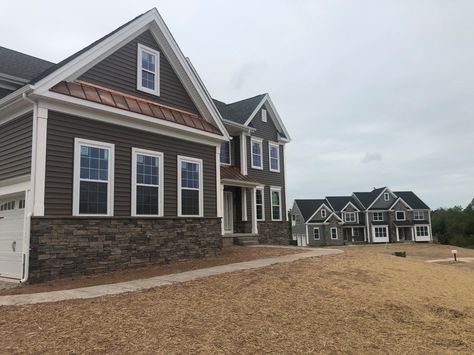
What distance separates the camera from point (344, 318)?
6.72 m

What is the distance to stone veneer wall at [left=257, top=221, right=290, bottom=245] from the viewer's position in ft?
75.2

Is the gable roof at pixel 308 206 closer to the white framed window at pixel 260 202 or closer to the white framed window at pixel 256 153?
the white framed window at pixel 260 202

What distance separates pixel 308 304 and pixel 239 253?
7.84 m

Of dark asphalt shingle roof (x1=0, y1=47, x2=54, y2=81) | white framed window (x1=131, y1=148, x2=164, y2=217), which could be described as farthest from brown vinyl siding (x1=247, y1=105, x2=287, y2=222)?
dark asphalt shingle roof (x1=0, y1=47, x2=54, y2=81)

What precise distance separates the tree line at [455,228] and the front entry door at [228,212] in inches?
1990

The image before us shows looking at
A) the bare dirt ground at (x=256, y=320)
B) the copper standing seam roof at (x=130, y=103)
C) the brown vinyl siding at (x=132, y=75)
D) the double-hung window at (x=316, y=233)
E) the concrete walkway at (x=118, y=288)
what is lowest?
the bare dirt ground at (x=256, y=320)

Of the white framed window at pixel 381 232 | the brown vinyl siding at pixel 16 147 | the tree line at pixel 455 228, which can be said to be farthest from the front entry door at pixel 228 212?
the tree line at pixel 455 228

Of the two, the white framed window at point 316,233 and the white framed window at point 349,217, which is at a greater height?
the white framed window at point 349,217

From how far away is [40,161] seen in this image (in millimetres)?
10000

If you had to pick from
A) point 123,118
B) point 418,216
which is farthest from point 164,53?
point 418,216

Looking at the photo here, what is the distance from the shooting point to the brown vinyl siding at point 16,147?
10445mm

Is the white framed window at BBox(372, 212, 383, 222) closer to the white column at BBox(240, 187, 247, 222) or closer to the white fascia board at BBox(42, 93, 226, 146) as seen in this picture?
the white column at BBox(240, 187, 247, 222)

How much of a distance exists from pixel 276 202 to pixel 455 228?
5422cm

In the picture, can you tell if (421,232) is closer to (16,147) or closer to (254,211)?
(254,211)
